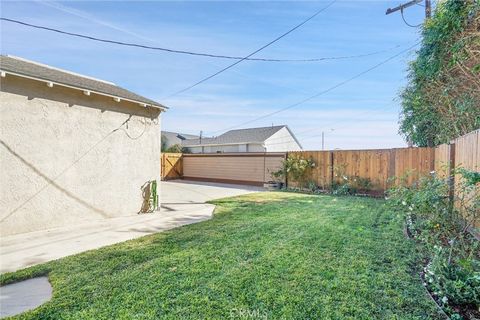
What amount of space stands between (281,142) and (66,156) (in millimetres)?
20906

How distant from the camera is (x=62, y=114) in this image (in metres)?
5.30

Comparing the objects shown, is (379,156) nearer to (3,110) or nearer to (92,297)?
(92,297)

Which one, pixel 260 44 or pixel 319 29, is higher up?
pixel 319 29

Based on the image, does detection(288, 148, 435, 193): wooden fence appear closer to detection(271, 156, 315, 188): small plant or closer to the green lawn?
detection(271, 156, 315, 188): small plant

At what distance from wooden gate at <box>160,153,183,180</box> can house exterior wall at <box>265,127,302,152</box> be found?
26.5 feet

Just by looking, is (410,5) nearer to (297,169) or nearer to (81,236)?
(297,169)

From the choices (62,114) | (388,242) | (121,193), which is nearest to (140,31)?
(62,114)

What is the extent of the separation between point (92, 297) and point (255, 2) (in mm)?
8028

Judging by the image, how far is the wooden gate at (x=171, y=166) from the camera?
1655cm

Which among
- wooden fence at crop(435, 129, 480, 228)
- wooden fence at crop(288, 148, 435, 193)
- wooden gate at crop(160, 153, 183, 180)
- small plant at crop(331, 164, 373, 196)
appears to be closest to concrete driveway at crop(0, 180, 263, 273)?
wooden fence at crop(435, 129, 480, 228)

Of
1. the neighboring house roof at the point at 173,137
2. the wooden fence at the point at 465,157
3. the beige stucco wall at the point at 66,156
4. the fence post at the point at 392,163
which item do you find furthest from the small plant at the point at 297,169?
the neighboring house roof at the point at 173,137

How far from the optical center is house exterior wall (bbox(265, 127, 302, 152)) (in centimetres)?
2279

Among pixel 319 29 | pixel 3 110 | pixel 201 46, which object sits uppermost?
pixel 319 29

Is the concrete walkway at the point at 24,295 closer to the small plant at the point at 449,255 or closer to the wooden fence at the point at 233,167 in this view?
the small plant at the point at 449,255
